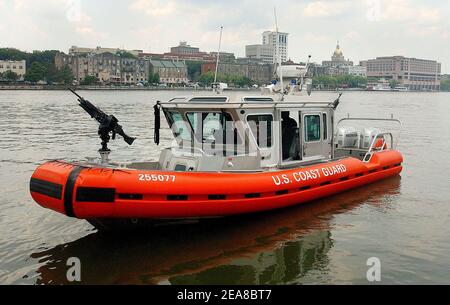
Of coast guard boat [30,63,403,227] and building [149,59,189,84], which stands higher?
building [149,59,189,84]

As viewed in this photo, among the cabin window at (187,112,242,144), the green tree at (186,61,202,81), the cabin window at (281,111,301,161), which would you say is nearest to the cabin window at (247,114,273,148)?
the cabin window at (187,112,242,144)

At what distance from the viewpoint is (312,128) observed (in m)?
11.5

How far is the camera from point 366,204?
11.8 meters

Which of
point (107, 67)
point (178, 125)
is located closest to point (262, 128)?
point (178, 125)

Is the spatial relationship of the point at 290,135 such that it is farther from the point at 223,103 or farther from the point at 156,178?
the point at 156,178

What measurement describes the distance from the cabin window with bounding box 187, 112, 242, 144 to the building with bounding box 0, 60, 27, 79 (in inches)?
6194

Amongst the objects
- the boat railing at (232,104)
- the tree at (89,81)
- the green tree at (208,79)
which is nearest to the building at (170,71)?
the tree at (89,81)

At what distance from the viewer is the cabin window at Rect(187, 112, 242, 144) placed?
9.90 m

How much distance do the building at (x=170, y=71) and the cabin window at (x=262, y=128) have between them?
174 m

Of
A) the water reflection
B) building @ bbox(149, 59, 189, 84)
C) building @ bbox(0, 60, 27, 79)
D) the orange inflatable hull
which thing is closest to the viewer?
the water reflection

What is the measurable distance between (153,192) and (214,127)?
2465 mm

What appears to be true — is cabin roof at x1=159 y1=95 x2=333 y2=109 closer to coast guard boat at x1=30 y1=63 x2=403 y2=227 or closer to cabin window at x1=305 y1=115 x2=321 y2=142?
coast guard boat at x1=30 y1=63 x2=403 y2=227

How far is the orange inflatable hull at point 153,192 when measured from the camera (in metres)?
7.88

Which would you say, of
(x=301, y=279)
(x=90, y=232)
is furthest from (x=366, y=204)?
(x=90, y=232)
